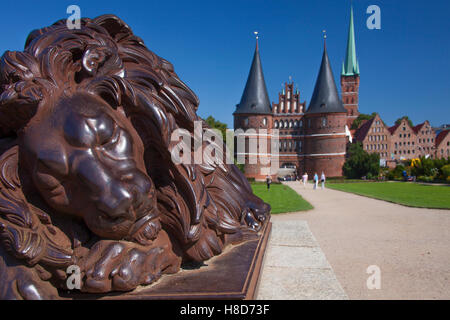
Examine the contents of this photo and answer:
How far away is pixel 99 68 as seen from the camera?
176cm

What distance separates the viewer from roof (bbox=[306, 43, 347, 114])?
42000 mm

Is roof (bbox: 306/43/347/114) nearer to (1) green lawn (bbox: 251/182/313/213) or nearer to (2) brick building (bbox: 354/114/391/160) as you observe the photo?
(2) brick building (bbox: 354/114/391/160)

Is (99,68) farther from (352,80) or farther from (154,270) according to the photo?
(352,80)

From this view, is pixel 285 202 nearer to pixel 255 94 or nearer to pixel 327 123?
pixel 255 94

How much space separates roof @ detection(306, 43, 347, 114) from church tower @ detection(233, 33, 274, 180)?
6.57 m

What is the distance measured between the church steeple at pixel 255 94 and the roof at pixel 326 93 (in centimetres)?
659

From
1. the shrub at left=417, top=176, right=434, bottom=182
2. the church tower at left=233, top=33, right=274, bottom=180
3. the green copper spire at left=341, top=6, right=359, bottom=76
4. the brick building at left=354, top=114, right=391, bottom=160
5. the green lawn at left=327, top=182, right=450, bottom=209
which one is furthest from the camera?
the green copper spire at left=341, top=6, right=359, bottom=76

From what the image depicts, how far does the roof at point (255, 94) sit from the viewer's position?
41.5 meters

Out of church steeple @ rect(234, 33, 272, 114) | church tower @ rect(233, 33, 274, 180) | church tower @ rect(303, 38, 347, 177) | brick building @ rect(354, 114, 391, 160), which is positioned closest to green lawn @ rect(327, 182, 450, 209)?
church tower @ rect(233, 33, 274, 180)

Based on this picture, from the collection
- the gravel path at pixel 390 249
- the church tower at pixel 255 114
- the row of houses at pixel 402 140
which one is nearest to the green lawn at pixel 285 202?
the gravel path at pixel 390 249

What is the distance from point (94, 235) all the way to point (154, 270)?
0.37m

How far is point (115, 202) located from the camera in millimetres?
1502

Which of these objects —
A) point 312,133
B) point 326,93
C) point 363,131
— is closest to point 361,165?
point 312,133

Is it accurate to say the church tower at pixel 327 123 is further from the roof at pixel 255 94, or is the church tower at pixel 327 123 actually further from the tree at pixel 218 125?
the tree at pixel 218 125
